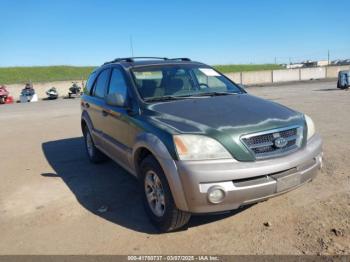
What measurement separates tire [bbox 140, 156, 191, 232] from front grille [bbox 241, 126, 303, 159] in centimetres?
91

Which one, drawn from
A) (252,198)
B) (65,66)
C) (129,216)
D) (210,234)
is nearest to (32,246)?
(129,216)

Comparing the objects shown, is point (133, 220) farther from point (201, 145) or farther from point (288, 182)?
point (288, 182)

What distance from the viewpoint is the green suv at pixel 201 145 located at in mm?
3416

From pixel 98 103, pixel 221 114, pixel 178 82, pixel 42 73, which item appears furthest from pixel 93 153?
pixel 42 73

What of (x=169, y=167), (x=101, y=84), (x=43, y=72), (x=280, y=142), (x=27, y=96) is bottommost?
(x=27, y=96)

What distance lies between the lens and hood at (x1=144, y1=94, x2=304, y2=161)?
11.5 ft

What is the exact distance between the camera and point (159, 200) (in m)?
3.97

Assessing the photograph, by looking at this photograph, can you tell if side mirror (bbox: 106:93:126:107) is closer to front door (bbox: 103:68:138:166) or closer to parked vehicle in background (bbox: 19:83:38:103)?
front door (bbox: 103:68:138:166)

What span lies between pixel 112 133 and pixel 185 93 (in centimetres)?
125

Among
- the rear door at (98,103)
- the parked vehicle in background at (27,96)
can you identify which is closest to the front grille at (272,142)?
→ the rear door at (98,103)

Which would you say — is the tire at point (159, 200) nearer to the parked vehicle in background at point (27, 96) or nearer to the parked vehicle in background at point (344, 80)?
the parked vehicle in background at point (344, 80)

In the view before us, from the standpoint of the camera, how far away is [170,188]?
3580 millimetres

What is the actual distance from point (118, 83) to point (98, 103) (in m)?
0.92

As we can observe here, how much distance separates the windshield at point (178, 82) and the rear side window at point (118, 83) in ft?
0.69
